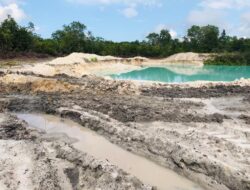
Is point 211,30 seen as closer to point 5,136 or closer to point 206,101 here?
point 206,101

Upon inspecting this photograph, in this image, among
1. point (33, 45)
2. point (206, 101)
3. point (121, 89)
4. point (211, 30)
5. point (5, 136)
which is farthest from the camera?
point (211, 30)

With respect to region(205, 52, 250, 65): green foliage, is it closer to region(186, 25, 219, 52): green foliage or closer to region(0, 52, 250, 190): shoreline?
region(186, 25, 219, 52): green foliage

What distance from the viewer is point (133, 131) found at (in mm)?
13766

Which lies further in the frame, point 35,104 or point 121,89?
point 121,89

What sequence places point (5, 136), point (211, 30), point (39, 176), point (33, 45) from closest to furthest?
point (39, 176), point (5, 136), point (33, 45), point (211, 30)

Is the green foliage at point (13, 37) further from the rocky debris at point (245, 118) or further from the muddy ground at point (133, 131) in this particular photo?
the rocky debris at point (245, 118)

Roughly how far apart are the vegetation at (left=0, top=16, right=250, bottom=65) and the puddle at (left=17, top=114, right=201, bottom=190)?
4033cm

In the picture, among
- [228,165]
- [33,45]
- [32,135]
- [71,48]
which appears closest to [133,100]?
[32,135]

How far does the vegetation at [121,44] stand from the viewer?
2308 inches

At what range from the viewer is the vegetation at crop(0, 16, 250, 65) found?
58.6m

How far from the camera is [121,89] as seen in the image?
25.2m

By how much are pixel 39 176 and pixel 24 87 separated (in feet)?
56.5

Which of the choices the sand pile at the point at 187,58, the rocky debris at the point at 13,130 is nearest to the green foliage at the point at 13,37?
the sand pile at the point at 187,58

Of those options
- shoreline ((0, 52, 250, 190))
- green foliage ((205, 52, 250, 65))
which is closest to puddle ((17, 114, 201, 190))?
shoreline ((0, 52, 250, 190))
